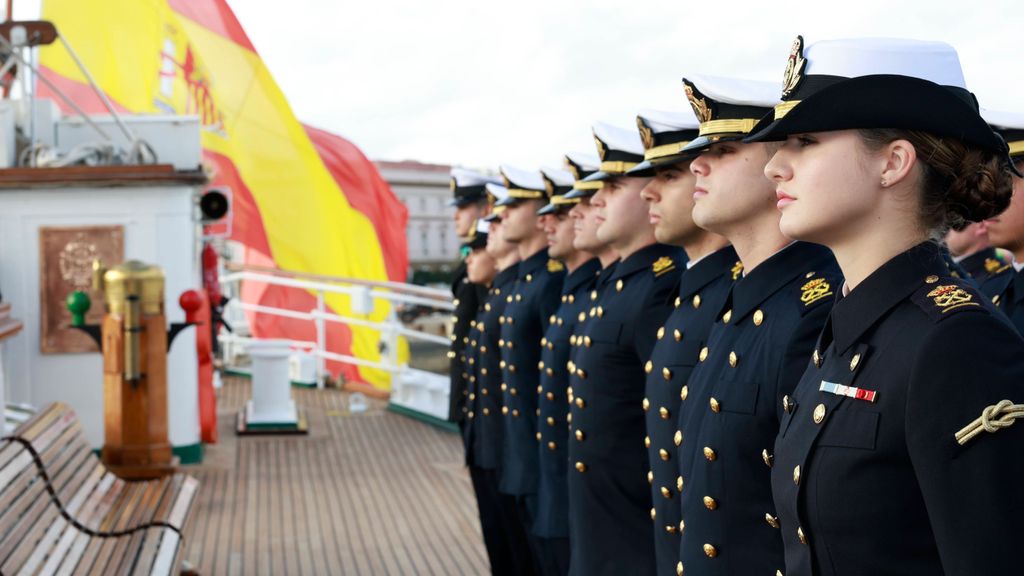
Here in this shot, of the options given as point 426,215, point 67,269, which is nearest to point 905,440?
point 67,269

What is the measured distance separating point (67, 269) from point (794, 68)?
6023mm

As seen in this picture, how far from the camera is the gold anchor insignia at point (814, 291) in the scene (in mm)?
2055

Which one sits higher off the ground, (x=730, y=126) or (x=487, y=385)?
(x=730, y=126)

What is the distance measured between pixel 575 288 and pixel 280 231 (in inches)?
375

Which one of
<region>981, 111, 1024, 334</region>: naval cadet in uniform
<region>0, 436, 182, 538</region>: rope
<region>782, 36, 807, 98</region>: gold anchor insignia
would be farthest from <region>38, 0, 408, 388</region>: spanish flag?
<region>782, 36, 807, 98</region>: gold anchor insignia

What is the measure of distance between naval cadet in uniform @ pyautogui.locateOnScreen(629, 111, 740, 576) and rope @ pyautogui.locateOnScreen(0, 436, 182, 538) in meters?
2.13

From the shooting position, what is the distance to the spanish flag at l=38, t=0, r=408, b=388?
37.6 feet

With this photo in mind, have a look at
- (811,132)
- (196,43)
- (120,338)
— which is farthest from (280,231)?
(811,132)

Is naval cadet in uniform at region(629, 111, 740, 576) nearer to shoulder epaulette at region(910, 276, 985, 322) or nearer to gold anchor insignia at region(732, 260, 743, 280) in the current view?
gold anchor insignia at region(732, 260, 743, 280)

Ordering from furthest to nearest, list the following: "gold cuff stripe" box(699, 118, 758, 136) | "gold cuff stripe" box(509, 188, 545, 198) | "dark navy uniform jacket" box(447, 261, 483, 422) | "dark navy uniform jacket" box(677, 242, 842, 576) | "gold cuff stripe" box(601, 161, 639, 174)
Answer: "dark navy uniform jacket" box(447, 261, 483, 422), "gold cuff stripe" box(509, 188, 545, 198), "gold cuff stripe" box(601, 161, 639, 174), "gold cuff stripe" box(699, 118, 758, 136), "dark navy uniform jacket" box(677, 242, 842, 576)

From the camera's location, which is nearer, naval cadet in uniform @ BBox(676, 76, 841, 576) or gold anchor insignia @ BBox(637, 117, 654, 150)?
naval cadet in uniform @ BBox(676, 76, 841, 576)

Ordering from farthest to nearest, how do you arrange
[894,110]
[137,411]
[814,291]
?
[137,411]
[814,291]
[894,110]

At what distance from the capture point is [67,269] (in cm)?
685

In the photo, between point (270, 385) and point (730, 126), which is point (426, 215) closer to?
point (270, 385)
